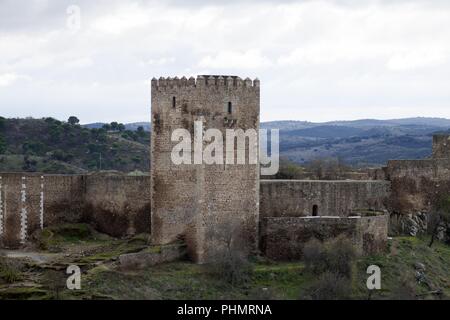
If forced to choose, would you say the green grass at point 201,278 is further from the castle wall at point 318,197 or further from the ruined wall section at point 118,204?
the castle wall at point 318,197

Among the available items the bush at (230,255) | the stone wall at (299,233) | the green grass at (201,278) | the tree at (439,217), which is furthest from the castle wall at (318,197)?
the bush at (230,255)

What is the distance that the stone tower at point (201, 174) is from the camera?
31.9m

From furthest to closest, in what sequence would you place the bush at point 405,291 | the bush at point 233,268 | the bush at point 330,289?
the bush at point 233,268 < the bush at point 405,291 < the bush at point 330,289

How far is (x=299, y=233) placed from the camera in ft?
108

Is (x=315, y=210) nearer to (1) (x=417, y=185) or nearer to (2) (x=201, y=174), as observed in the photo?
(1) (x=417, y=185)

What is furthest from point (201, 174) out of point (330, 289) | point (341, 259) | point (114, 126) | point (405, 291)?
point (114, 126)

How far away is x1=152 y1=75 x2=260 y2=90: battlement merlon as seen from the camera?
31.9m

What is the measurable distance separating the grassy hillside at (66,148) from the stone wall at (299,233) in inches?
1415

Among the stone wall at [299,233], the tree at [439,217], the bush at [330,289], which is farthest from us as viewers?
the tree at [439,217]

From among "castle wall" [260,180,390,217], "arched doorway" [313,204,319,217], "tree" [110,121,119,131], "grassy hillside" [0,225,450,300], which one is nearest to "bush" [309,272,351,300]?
"grassy hillside" [0,225,450,300]

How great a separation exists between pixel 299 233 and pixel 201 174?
411 centimetres

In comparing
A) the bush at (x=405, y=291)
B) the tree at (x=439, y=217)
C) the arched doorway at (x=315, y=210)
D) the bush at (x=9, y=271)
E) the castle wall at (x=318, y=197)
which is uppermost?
the castle wall at (x=318, y=197)

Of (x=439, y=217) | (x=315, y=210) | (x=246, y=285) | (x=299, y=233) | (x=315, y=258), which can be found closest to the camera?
(x=246, y=285)
